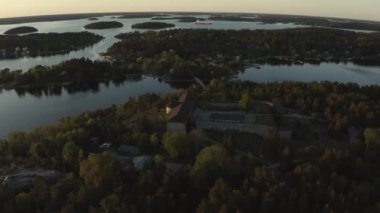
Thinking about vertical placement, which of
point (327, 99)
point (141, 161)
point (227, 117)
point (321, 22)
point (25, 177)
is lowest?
point (321, 22)

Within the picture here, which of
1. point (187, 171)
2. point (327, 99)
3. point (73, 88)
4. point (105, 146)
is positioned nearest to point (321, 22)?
point (73, 88)

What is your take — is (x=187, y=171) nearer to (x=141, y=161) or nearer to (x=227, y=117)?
(x=141, y=161)

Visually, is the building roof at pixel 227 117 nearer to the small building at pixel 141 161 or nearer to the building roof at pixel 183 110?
the building roof at pixel 183 110

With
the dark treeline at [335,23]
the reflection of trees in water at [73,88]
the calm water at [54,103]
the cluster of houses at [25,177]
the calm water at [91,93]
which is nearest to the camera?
the cluster of houses at [25,177]

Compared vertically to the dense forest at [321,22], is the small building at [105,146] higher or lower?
higher

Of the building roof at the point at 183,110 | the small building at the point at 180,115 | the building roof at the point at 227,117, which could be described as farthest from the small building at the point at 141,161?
the building roof at the point at 227,117

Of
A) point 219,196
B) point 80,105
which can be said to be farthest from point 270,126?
point 80,105
